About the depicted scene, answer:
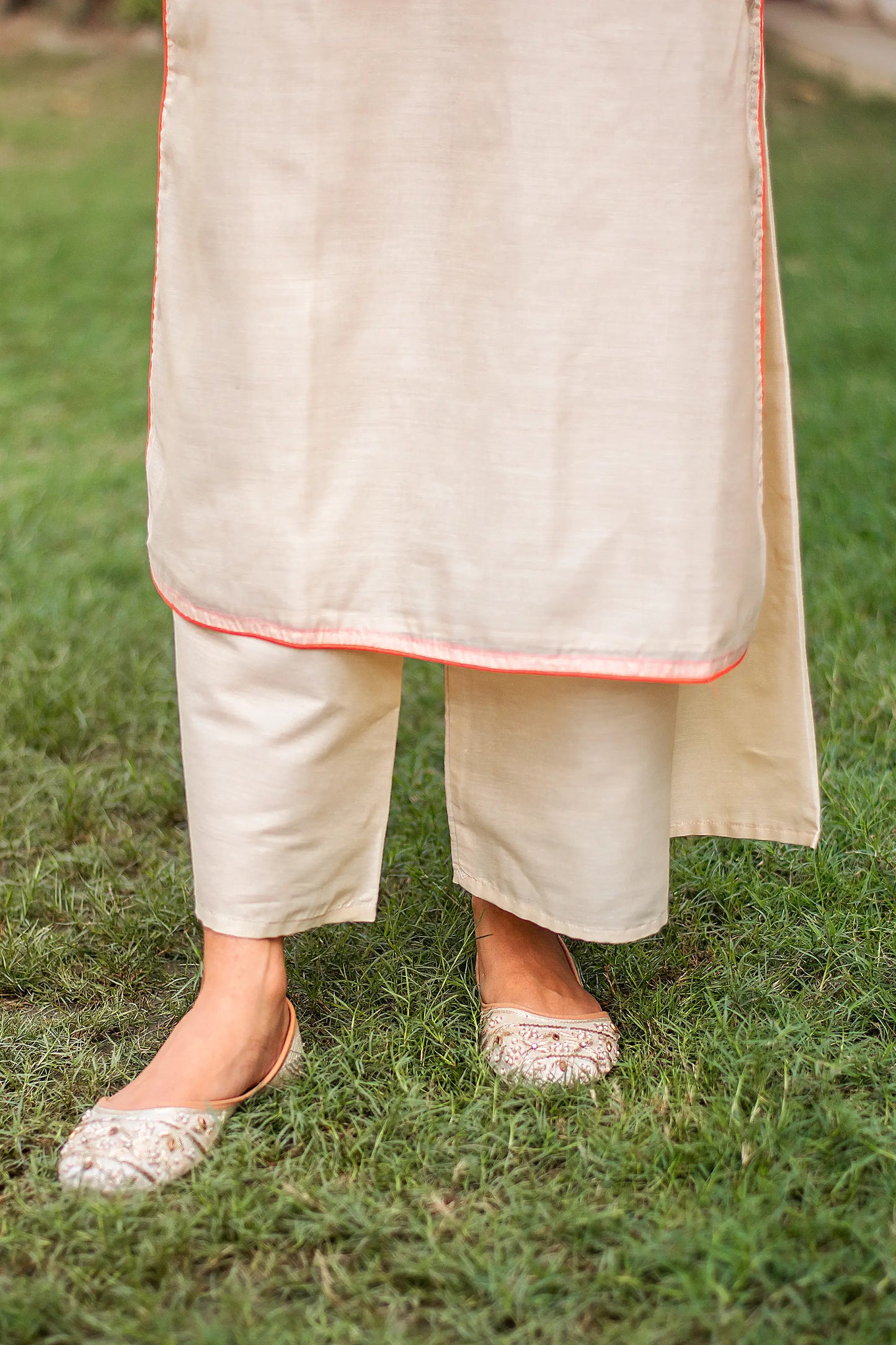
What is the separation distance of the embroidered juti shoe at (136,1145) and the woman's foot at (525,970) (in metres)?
0.35

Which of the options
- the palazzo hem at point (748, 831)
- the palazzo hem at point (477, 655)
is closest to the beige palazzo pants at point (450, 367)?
the palazzo hem at point (477, 655)

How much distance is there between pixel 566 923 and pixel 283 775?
34 centimetres

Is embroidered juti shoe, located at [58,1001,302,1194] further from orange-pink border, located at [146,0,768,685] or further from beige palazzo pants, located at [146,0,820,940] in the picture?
orange-pink border, located at [146,0,768,685]

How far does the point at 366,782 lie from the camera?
1.36 metres

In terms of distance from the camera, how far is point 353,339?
3.96 ft

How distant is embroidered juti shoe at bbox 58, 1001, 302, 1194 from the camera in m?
1.27

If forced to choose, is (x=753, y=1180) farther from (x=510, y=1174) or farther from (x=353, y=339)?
(x=353, y=339)

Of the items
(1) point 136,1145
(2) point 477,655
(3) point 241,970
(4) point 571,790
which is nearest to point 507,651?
(2) point 477,655

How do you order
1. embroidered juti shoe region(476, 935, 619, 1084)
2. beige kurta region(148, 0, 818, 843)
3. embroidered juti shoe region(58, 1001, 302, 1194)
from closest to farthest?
beige kurta region(148, 0, 818, 843) → embroidered juti shoe region(58, 1001, 302, 1194) → embroidered juti shoe region(476, 935, 619, 1084)

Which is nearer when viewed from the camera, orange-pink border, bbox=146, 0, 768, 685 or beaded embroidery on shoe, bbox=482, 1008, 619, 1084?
orange-pink border, bbox=146, 0, 768, 685

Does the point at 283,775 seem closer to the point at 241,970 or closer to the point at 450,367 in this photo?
the point at 241,970

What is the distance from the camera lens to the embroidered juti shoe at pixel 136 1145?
1272mm

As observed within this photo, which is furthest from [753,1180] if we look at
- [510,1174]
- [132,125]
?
[132,125]

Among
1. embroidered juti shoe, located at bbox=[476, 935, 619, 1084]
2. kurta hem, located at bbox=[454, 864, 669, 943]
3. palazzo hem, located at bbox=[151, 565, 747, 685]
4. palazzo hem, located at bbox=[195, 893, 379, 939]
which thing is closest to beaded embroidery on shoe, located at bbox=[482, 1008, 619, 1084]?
embroidered juti shoe, located at bbox=[476, 935, 619, 1084]
